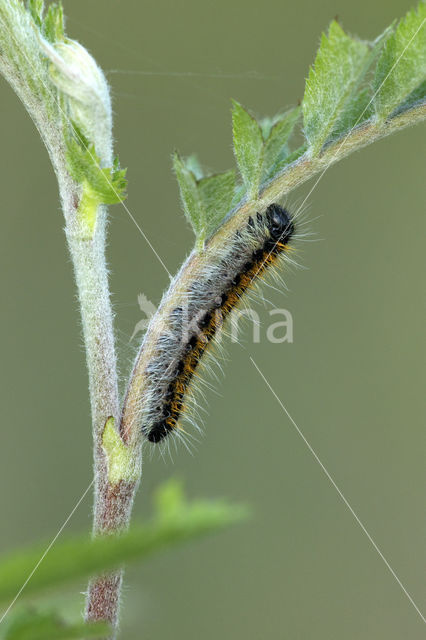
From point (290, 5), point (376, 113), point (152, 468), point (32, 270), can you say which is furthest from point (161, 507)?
point (290, 5)

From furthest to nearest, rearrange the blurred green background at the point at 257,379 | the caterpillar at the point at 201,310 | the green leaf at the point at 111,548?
1. the blurred green background at the point at 257,379
2. the caterpillar at the point at 201,310
3. the green leaf at the point at 111,548

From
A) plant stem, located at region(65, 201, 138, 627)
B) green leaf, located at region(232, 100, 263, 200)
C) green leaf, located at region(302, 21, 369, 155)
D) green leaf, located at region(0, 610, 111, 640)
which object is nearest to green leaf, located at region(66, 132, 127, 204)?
plant stem, located at region(65, 201, 138, 627)

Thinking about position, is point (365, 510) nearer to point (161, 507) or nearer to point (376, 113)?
point (376, 113)

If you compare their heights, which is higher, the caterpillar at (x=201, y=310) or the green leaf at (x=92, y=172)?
the green leaf at (x=92, y=172)

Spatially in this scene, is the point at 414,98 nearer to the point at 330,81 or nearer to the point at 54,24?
the point at 330,81

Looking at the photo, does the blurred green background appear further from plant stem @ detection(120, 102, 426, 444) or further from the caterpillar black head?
plant stem @ detection(120, 102, 426, 444)

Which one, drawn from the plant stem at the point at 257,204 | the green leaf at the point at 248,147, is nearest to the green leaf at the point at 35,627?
the plant stem at the point at 257,204

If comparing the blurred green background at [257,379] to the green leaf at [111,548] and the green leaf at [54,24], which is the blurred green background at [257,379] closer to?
the green leaf at [54,24]
